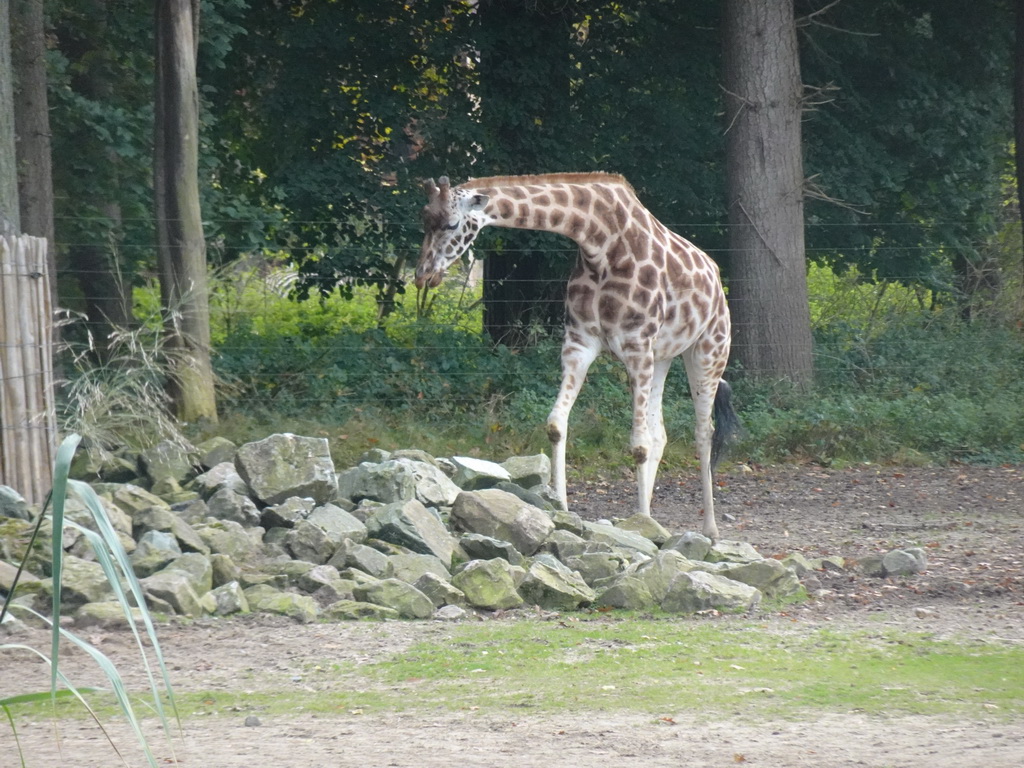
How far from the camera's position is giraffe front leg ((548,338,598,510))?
340 inches

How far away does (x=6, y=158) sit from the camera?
8.80 metres

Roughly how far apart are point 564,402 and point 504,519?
143 centimetres

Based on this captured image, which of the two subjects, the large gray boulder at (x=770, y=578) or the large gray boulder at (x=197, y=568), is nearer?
the large gray boulder at (x=197, y=568)

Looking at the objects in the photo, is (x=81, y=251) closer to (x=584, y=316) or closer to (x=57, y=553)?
(x=584, y=316)

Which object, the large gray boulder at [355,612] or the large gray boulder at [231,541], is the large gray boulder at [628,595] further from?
the large gray boulder at [231,541]

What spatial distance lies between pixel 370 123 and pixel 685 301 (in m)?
6.60

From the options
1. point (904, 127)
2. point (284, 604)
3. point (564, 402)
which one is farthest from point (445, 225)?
point (904, 127)

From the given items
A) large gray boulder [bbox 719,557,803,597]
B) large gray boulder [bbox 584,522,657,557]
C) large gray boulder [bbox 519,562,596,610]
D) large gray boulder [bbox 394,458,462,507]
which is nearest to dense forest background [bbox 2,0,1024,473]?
large gray boulder [bbox 394,458,462,507]

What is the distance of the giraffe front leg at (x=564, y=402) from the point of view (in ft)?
28.3

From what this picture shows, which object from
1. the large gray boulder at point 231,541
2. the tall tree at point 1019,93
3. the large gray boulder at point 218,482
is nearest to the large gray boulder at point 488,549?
the large gray boulder at point 231,541

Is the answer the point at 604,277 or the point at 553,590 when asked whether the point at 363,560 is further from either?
the point at 604,277

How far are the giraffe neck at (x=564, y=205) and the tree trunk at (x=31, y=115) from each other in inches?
195

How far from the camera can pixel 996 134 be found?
15812 millimetres

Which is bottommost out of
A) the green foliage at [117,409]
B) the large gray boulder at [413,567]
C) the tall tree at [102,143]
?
the large gray boulder at [413,567]
